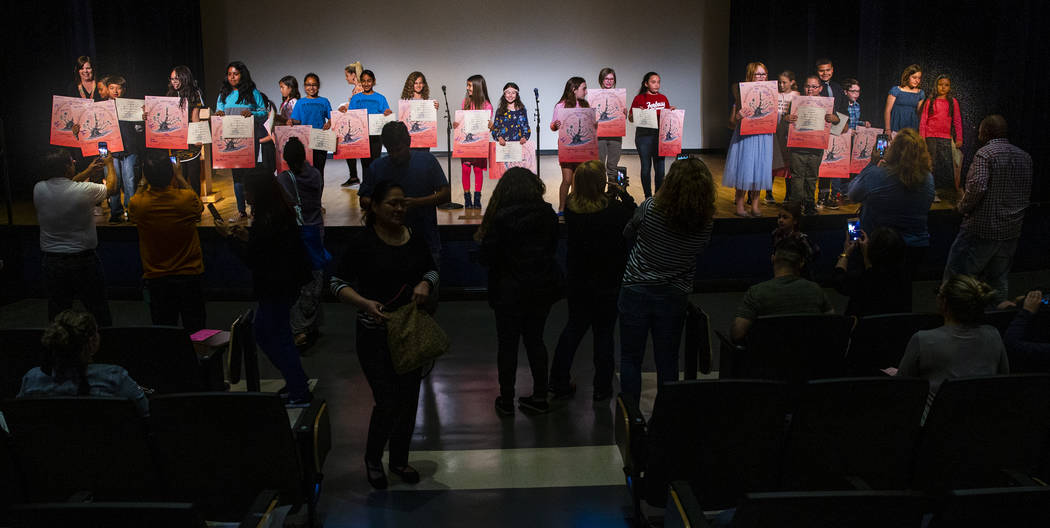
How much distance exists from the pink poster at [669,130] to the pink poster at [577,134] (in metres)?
0.77

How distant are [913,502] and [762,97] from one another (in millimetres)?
6065

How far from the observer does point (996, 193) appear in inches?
219

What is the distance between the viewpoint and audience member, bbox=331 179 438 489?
Result: 363cm

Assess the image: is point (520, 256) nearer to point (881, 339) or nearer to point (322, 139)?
point (881, 339)

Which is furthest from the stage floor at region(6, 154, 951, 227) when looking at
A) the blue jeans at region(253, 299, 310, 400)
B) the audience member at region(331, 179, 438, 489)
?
the audience member at region(331, 179, 438, 489)

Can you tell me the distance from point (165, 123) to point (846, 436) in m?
7.01

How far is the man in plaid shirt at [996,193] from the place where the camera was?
5535 millimetres

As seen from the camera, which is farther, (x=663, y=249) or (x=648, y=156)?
(x=648, y=156)

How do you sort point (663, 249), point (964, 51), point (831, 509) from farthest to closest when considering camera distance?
point (964, 51), point (663, 249), point (831, 509)

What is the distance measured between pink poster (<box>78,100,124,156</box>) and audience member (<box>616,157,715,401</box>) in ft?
19.1

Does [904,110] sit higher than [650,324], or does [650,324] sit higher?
[904,110]

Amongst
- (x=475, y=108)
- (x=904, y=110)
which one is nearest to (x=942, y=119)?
(x=904, y=110)

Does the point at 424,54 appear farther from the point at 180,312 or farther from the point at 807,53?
the point at 180,312

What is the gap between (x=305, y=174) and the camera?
5922 mm
